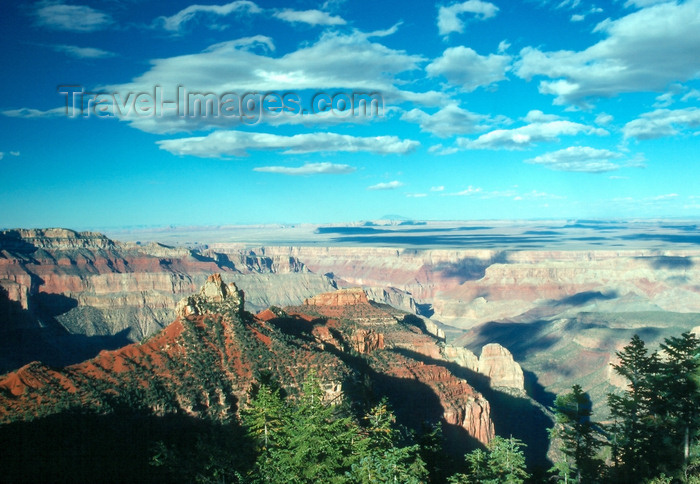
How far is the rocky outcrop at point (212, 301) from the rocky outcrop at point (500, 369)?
49.9 m

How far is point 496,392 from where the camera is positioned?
284 feet

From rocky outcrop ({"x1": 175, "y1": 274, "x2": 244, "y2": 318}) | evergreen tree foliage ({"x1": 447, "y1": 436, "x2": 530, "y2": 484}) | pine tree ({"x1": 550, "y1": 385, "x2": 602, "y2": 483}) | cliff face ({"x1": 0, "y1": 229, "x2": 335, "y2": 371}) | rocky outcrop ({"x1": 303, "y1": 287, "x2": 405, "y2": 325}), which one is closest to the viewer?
evergreen tree foliage ({"x1": 447, "y1": 436, "x2": 530, "y2": 484})

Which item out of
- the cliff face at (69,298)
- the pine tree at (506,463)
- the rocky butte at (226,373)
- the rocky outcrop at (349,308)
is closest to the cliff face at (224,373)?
the rocky butte at (226,373)

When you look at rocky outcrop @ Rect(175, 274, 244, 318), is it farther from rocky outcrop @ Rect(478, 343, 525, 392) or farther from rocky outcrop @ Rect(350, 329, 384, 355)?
rocky outcrop @ Rect(478, 343, 525, 392)

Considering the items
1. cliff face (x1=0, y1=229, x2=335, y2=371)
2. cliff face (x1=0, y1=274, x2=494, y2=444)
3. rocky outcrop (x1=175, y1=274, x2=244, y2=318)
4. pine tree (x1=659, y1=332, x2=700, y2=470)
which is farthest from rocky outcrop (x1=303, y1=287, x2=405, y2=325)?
cliff face (x1=0, y1=229, x2=335, y2=371)

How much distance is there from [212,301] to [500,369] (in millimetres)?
55320

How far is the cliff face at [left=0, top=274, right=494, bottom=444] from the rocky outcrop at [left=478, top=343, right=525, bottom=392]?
2847cm

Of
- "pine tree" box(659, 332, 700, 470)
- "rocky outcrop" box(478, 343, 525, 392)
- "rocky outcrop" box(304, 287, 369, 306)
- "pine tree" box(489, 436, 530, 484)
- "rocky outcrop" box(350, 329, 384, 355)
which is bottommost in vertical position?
"rocky outcrop" box(478, 343, 525, 392)

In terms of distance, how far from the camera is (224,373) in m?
44.7

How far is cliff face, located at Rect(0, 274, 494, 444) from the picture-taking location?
39312 millimetres

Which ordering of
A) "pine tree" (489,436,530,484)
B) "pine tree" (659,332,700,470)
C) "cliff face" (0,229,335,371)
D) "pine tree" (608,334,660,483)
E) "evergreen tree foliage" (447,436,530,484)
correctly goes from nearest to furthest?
"evergreen tree foliage" (447,436,530,484), "pine tree" (489,436,530,484), "pine tree" (659,332,700,470), "pine tree" (608,334,660,483), "cliff face" (0,229,335,371)

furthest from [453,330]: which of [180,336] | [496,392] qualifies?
[180,336]

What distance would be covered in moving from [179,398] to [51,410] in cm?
861

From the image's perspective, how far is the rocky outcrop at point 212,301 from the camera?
55438mm
